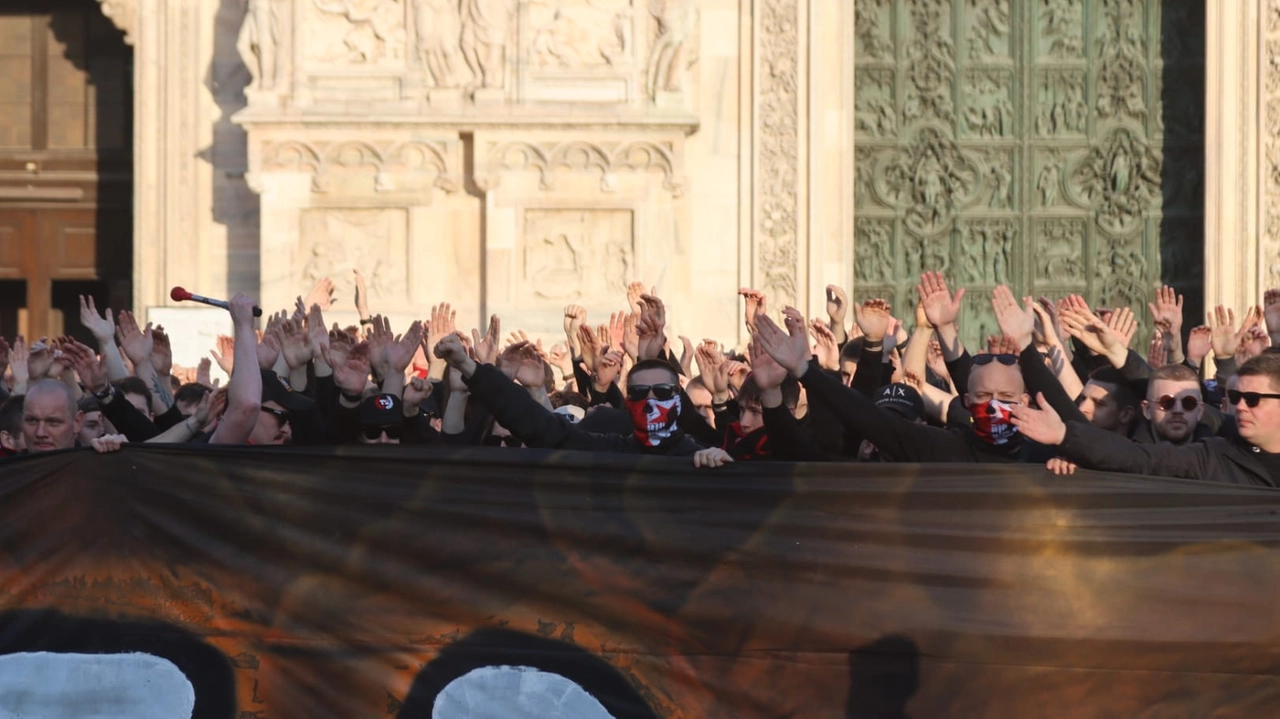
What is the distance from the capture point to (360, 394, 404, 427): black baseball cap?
7195 millimetres

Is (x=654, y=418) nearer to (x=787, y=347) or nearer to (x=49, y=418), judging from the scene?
(x=787, y=347)

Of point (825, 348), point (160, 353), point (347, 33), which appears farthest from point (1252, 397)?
point (347, 33)

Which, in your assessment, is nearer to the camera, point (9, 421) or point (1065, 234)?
point (9, 421)

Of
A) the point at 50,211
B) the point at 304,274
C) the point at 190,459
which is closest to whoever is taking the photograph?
the point at 190,459

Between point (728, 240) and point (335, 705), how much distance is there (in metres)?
10.5

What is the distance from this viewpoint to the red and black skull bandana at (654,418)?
6.92 meters

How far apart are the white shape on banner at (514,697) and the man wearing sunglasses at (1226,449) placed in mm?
1716

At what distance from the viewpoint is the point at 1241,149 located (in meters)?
16.5

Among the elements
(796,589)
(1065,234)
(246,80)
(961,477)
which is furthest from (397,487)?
(1065,234)

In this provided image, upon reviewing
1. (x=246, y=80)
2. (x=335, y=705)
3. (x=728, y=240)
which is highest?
(x=246, y=80)

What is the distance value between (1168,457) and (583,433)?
237cm

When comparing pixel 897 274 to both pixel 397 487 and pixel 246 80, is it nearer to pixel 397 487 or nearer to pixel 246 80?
pixel 246 80

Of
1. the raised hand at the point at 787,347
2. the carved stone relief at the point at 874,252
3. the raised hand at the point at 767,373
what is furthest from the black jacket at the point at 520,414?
the carved stone relief at the point at 874,252

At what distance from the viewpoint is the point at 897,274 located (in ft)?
55.2
